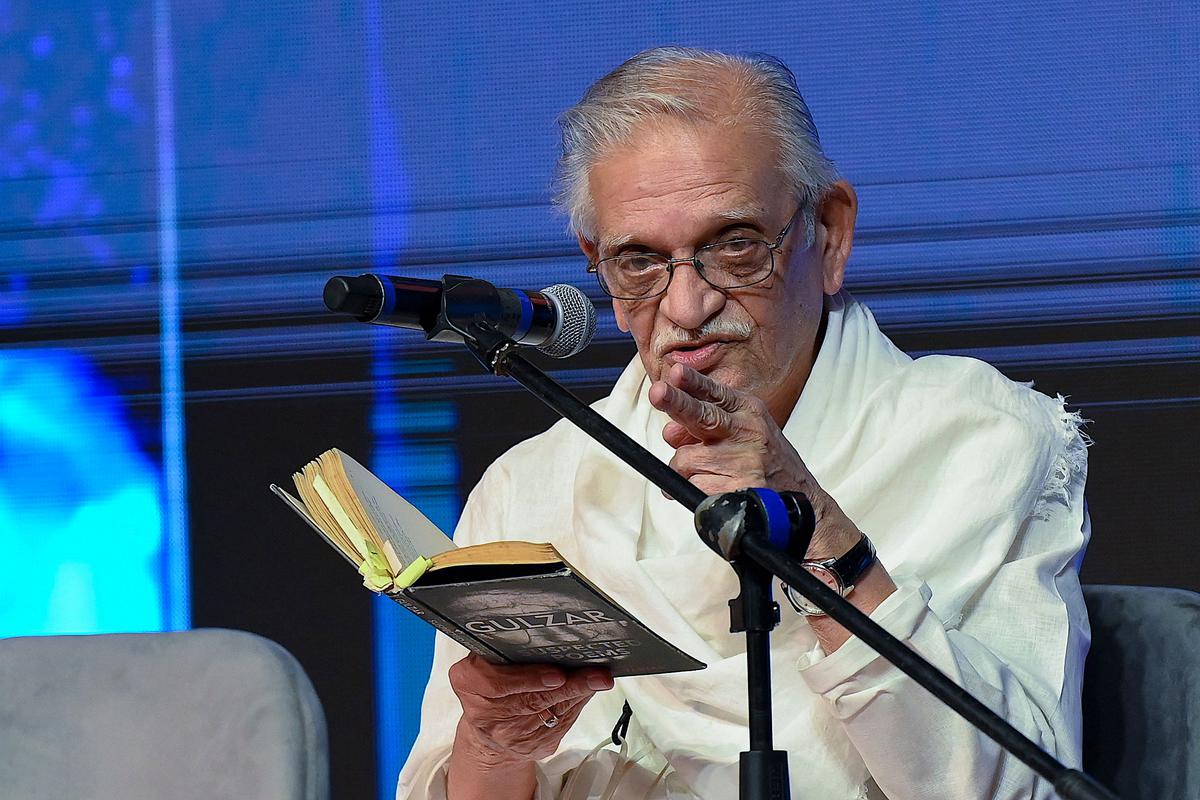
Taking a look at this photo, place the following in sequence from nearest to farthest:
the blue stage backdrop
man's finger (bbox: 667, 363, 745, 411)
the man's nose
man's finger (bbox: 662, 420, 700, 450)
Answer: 1. man's finger (bbox: 667, 363, 745, 411)
2. man's finger (bbox: 662, 420, 700, 450)
3. the man's nose
4. the blue stage backdrop

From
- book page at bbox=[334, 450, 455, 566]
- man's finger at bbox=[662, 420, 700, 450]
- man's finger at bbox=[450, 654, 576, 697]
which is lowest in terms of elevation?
man's finger at bbox=[450, 654, 576, 697]

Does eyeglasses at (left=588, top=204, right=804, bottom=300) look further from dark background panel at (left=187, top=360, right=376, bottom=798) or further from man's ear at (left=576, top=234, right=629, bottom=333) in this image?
dark background panel at (left=187, top=360, right=376, bottom=798)

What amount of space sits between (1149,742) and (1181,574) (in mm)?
1083

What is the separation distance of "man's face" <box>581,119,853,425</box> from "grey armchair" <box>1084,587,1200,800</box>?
52 centimetres

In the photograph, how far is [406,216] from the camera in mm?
3160

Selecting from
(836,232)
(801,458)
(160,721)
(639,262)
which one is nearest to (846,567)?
(801,458)

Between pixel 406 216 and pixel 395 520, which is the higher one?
pixel 406 216

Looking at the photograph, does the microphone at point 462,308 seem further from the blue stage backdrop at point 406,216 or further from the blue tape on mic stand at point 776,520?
the blue stage backdrop at point 406,216

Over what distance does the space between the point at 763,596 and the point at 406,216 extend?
6.72ft

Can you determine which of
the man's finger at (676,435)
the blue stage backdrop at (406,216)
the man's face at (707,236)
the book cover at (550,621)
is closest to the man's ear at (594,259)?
the man's face at (707,236)

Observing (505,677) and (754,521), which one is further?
(505,677)

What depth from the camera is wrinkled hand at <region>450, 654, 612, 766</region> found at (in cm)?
165

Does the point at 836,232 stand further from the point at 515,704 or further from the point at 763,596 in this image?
the point at 763,596

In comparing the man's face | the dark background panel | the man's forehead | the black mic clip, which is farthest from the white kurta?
the dark background panel
